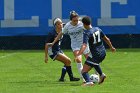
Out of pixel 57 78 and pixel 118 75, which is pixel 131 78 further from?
pixel 57 78

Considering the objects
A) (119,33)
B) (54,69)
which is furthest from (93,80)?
(119,33)

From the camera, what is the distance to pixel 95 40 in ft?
45.2

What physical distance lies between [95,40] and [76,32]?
4.65 feet

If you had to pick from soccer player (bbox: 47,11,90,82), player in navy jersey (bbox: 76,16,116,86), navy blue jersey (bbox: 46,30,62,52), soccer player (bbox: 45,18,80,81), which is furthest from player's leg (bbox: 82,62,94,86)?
navy blue jersey (bbox: 46,30,62,52)

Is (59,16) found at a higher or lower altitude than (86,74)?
higher

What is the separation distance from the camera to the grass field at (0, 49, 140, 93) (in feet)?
44.1

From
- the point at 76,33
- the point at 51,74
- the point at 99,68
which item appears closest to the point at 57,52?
the point at 76,33

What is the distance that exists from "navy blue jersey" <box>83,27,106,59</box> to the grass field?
0.80 metres

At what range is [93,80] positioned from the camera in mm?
14484

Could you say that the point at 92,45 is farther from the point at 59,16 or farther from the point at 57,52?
the point at 59,16

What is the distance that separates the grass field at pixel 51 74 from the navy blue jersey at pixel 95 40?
0.80m

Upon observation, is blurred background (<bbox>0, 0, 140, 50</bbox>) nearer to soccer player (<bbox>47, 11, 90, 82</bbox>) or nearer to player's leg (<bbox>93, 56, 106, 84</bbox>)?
soccer player (<bbox>47, 11, 90, 82</bbox>)

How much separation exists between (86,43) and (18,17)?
15139 mm

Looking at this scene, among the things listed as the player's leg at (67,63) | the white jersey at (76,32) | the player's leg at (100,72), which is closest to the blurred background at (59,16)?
the player's leg at (67,63)
